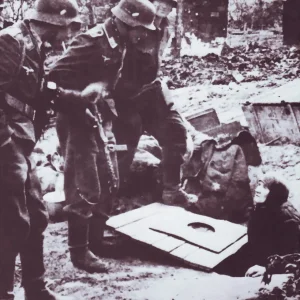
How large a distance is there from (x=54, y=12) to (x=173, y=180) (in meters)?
1.18

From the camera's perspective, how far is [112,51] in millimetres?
2486

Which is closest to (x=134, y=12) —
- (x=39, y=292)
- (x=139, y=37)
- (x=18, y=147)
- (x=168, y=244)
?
(x=139, y=37)

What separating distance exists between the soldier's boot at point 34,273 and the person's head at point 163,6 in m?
1.30

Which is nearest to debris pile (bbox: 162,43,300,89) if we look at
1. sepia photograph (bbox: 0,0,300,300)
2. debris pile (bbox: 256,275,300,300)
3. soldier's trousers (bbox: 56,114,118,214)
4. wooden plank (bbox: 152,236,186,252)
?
sepia photograph (bbox: 0,0,300,300)

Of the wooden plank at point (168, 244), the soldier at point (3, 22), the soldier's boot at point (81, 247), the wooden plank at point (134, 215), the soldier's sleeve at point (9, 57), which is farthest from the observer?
the wooden plank at point (134, 215)

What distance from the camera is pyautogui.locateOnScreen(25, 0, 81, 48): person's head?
2.22 m

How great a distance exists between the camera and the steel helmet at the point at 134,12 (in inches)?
97.3

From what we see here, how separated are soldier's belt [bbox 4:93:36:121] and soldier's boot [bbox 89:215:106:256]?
70 cm

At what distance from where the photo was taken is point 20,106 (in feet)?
7.14

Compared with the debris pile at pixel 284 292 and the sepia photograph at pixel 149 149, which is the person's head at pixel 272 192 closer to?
the sepia photograph at pixel 149 149

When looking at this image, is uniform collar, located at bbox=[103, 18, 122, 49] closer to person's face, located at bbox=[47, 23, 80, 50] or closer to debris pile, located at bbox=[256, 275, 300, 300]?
person's face, located at bbox=[47, 23, 80, 50]

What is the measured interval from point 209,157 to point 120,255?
2.57 feet

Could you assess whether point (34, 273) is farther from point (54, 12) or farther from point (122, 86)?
point (54, 12)

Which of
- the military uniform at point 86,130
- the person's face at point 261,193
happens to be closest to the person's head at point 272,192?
the person's face at point 261,193
